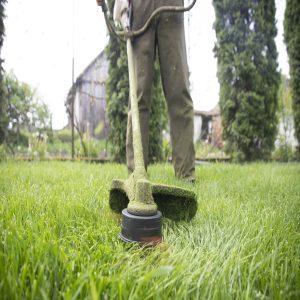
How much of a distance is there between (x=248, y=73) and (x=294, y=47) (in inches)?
68.3

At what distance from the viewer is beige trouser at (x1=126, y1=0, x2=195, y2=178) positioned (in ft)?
6.78

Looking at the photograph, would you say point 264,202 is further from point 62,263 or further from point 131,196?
point 62,263

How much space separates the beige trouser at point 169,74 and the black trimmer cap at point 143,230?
1.34m

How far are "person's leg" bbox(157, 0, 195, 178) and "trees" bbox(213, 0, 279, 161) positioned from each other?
3.32 m

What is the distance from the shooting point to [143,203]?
32.9 inches

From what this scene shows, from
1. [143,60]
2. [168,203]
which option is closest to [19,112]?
[143,60]

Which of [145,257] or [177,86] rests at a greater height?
[177,86]

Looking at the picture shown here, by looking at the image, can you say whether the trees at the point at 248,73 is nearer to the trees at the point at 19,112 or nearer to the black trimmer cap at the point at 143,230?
the trees at the point at 19,112

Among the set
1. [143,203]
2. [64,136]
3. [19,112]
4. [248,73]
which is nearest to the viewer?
[143,203]

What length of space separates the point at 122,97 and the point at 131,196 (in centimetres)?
375

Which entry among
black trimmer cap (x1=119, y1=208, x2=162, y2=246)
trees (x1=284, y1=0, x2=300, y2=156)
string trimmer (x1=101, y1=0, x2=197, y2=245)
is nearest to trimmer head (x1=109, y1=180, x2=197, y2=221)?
string trimmer (x1=101, y1=0, x2=197, y2=245)

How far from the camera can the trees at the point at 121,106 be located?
4465 millimetres

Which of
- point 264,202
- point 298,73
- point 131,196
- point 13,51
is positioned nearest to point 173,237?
point 131,196

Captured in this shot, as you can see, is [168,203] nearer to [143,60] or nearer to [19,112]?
[143,60]
